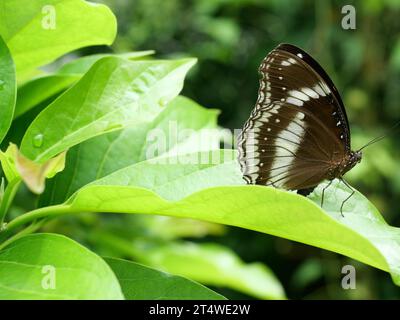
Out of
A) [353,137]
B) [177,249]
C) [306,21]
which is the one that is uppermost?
[306,21]

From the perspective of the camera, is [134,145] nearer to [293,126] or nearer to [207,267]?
[293,126]

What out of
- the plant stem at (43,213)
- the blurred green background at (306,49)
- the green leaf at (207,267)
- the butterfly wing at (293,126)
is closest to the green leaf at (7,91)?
the plant stem at (43,213)

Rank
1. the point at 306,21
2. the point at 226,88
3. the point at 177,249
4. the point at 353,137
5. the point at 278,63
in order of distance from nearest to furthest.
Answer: the point at 278,63
the point at 177,249
the point at 353,137
the point at 306,21
the point at 226,88

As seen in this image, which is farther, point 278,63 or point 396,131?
point 396,131

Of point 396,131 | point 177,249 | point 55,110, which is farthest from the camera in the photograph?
point 396,131

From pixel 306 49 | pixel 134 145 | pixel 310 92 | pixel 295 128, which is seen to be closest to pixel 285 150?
pixel 295 128

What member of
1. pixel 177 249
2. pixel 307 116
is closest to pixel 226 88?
pixel 177 249

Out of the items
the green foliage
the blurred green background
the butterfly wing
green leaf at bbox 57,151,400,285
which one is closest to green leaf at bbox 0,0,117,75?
the green foliage
